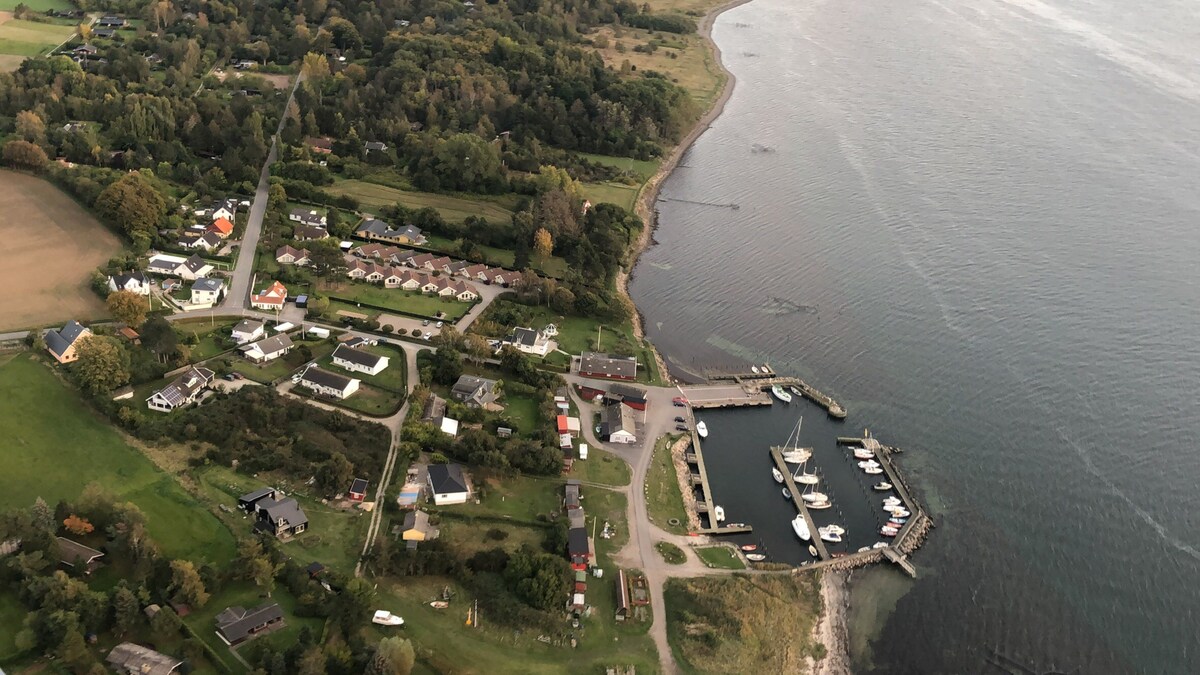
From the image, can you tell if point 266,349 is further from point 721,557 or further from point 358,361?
point 721,557

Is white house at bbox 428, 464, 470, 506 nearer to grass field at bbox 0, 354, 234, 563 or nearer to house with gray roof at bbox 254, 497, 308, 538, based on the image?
house with gray roof at bbox 254, 497, 308, 538

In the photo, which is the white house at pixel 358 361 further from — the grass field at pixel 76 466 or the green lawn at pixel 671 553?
the green lawn at pixel 671 553

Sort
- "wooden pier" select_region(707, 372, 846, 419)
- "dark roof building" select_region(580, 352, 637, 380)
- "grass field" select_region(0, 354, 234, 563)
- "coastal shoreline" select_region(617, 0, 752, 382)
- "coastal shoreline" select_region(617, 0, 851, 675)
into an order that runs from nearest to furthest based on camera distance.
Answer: "coastal shoreline" select_region(617, 0, 851, 675)
"grass field" select_region(0, 354, 234, 563)
"dark roof building" select_region(580, 352, 637, 380)
"wooden pier" select_region(707, 372, 846, 419)
"coastal shoreline" select_region(617, 0, 752, 382)

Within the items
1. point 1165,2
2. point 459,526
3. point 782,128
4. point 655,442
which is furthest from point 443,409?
point 1165,2

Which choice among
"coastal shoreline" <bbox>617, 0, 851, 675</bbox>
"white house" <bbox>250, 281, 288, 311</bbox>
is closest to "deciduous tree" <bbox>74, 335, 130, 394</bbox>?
"white house" <bbox>250, 281, 288, 311</bbox>

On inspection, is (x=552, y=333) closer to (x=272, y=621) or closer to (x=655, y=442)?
(x=655, y=442)

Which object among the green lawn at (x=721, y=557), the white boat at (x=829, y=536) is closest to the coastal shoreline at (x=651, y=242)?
the white boat at (x=829, y=536)
